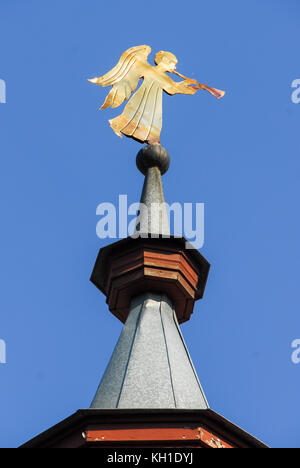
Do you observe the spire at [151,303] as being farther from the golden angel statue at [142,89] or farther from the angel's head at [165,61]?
the angel's head at [165,61]

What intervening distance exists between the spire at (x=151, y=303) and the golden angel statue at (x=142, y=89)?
0.32 metres

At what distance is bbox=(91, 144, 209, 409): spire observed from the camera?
903 centimetres

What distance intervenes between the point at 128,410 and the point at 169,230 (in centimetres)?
343

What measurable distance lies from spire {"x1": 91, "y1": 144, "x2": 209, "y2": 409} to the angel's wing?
2.41 feet

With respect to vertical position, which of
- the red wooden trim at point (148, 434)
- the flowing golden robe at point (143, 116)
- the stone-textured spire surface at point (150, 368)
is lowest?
the red wooden trim at point (148, 434)

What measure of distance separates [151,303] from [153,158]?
7.76 ft

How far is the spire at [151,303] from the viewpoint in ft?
29.6

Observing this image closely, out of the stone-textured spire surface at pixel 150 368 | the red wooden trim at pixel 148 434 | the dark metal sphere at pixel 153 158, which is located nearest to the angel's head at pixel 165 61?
the dark metal sphere at pixel 153 158

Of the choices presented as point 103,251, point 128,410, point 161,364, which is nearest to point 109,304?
point 103,251

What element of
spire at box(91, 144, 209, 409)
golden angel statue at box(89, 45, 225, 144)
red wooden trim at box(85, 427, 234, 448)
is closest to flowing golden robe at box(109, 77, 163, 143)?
golden angel statue at box(89, 45, 225, 144)
